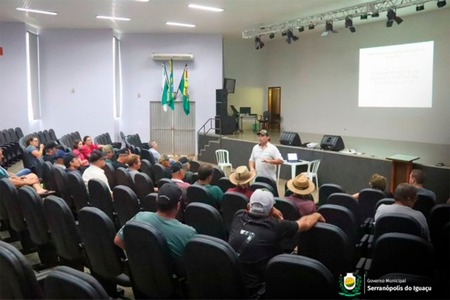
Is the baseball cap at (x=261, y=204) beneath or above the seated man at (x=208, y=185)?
above

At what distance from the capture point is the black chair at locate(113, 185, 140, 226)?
383cm

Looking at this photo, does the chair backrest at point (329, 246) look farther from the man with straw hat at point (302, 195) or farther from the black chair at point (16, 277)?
the black chair at point (16, 277)

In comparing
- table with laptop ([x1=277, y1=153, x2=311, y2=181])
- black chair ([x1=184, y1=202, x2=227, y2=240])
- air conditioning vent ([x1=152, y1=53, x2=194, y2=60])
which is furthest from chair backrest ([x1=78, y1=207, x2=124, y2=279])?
air conditioning vent ([x1=152, y1=53, x2=194, y2=60])

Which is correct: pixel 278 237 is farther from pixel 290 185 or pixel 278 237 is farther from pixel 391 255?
pixel 290 185

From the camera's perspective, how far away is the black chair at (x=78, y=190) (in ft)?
14.9

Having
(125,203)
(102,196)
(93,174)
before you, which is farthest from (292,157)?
(125,203)

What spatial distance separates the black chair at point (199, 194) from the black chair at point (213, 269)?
198 cm

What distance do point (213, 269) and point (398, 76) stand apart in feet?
39.4

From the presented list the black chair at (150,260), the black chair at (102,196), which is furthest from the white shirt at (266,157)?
the black chair at (150,260)

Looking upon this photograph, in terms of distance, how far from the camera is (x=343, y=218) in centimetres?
334

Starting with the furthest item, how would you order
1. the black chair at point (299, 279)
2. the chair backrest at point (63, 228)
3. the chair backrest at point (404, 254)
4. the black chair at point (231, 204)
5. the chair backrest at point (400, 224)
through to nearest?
the black chair at point (231, 204) < the chair backrest at point (63, 228) < the chair backrest at point (400, 224) < the chair backrest at point (404, 254) < the black chair at point (299, 279)

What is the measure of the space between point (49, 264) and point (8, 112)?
10.2 m

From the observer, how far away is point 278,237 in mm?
2527

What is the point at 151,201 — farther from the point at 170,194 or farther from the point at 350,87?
the point at 350,87
